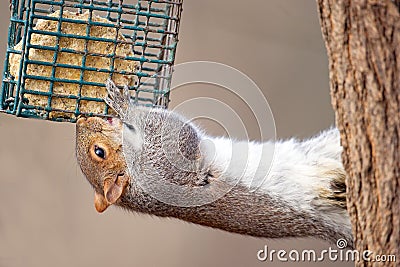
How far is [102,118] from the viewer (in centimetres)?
282

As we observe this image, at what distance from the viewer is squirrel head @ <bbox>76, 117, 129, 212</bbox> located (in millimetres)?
2789

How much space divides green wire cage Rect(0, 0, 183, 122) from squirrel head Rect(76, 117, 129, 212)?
2.8 inches

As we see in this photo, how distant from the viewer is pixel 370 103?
158cm

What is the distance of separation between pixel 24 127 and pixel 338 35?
10.5 ft

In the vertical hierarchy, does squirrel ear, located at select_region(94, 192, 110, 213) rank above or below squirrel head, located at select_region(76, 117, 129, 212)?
below

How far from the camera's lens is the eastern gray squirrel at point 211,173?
106 inches

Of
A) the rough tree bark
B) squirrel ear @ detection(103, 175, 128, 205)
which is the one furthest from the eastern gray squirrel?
the rough tree bark

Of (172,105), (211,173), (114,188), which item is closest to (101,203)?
(114,188)

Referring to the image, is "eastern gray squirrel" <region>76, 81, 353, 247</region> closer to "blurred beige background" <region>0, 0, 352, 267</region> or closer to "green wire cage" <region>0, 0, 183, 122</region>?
→ "green wire cage" <region>0, 0, 183, 122</region>

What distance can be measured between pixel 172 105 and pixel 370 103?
2765 mm

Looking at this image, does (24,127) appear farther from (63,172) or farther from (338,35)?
(338,35)

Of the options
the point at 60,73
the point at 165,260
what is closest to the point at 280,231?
the point at 60,73

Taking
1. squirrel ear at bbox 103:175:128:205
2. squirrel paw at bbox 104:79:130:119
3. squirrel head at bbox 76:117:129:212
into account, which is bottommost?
squirrel ear at bbox 103:175:128:205

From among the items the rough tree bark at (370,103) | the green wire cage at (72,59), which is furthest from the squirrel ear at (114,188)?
the rough tree bark at (370,103)
